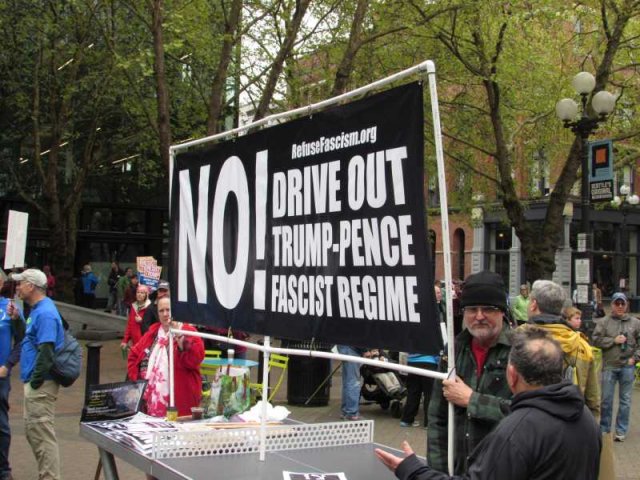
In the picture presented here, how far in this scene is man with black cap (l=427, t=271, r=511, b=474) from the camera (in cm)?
337

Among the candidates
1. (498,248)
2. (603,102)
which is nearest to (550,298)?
(603,102)

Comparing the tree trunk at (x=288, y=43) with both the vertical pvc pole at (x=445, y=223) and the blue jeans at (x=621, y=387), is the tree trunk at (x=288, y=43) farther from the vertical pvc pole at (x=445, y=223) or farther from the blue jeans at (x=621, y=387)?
the vertical pvc pole at (x=445, y=223)

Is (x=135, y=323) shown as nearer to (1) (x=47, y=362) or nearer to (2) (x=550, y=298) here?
(1) (x=47, y=362)

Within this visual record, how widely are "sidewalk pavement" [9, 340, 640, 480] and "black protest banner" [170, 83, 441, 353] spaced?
3.20m

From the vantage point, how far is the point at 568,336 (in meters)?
5.22

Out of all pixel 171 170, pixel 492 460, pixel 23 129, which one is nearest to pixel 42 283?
pixel 171 170

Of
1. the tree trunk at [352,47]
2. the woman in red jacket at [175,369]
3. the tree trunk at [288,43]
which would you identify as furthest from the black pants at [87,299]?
the woman in red jacket at [175,369]

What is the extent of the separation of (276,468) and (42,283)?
331 cm

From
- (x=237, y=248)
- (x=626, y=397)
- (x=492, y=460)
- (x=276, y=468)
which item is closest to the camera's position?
(x=492, y=460)

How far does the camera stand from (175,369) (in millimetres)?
6074

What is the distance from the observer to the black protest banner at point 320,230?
11.8 feet

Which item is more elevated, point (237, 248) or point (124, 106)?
point (124, 106)

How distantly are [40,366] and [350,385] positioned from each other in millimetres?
5100

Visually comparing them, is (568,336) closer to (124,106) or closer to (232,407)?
(232,407)
